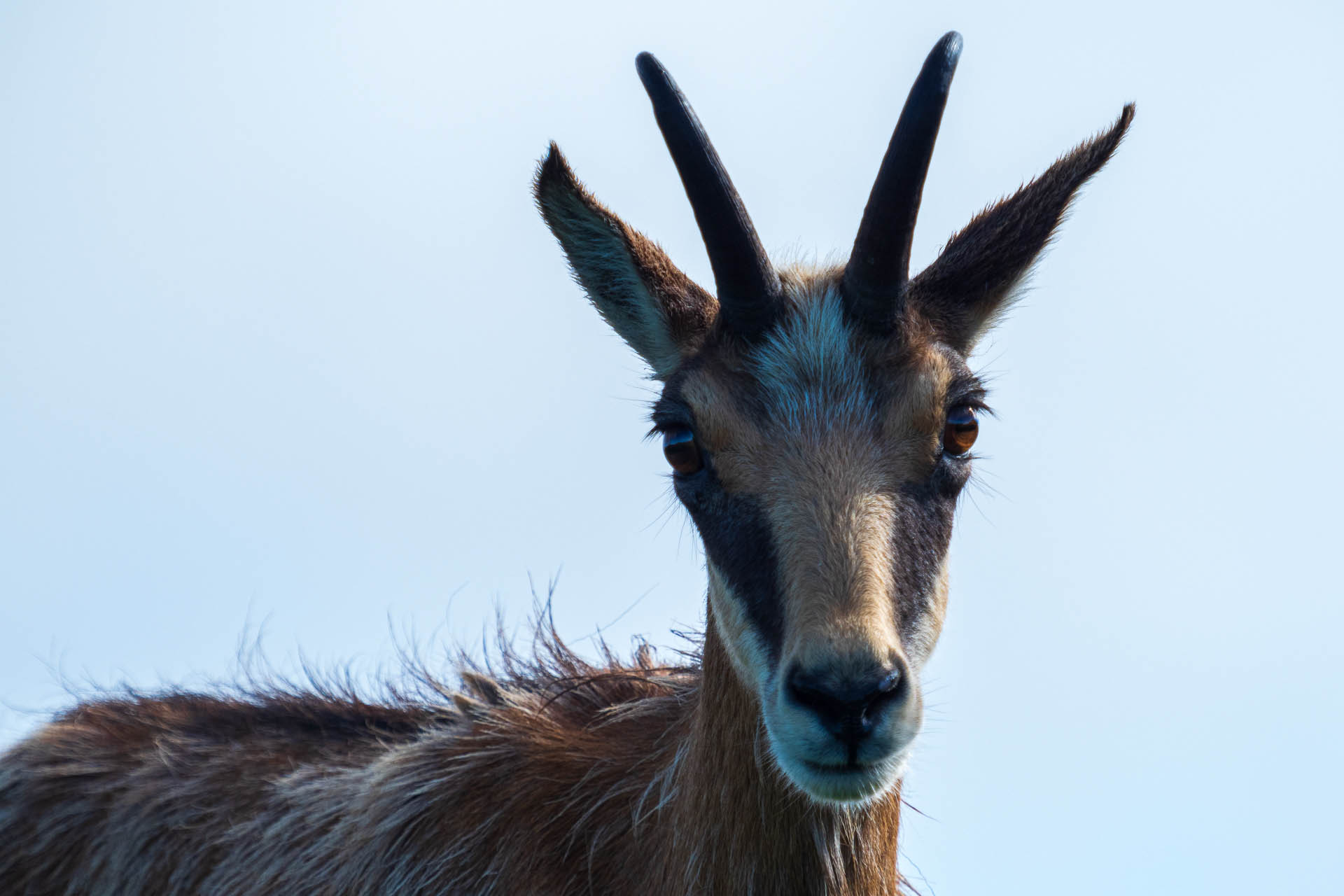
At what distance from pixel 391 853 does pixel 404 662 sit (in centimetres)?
164

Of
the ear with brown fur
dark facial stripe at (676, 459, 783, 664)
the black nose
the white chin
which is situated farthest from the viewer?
the ear with brown fur

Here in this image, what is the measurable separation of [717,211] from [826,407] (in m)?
1.05

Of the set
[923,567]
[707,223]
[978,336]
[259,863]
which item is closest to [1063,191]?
[978,336]

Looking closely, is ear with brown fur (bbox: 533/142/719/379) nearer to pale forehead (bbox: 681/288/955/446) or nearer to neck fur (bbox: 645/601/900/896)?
pale forehead (bbox: 681/288/955/446)

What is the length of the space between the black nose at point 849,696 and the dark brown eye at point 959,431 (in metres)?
1.32

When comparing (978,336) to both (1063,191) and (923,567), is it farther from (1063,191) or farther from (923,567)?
(923,567)

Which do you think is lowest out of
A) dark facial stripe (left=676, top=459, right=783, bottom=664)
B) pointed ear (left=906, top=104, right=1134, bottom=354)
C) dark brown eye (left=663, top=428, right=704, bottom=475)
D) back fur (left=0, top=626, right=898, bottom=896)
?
back fur (left=0, top=626, right=898, bottom=896)

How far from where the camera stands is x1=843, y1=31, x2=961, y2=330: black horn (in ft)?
17.9

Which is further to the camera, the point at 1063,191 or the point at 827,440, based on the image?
the point at 1063,191

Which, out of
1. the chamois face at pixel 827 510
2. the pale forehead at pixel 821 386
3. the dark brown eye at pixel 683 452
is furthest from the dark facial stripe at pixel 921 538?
the dark brown eye at pixel 683 452

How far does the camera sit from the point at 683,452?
5402mm

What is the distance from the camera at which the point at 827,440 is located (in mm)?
5094

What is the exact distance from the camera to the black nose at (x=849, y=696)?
13.9 ft

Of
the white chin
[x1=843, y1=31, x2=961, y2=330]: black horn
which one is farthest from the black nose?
[x1=843, y1=31, x2=961, y2=330]: black horn
